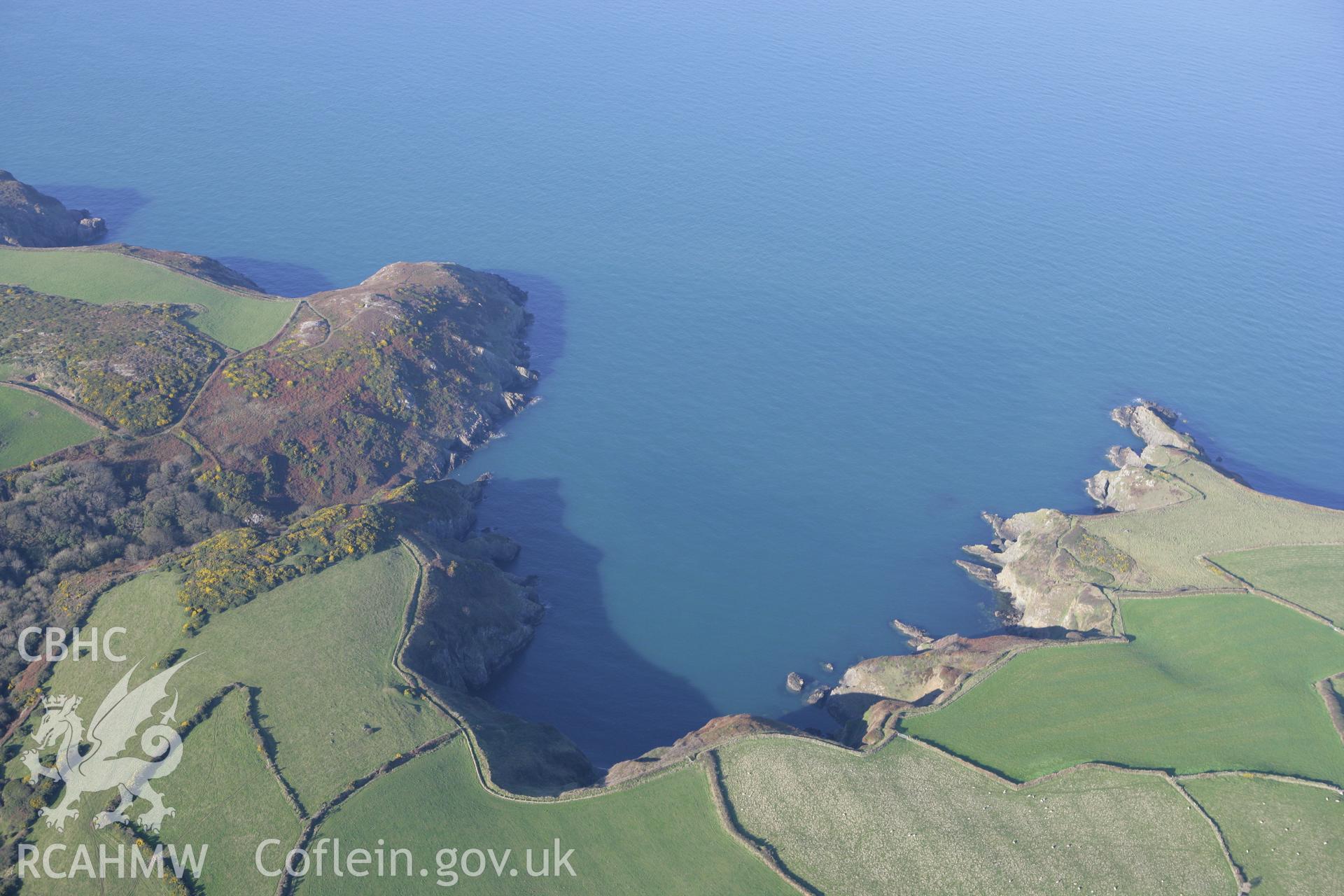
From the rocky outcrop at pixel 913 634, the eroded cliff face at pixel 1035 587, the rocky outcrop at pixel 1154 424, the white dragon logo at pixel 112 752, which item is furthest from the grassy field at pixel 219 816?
the rocky outcrop at pixel 1154 424

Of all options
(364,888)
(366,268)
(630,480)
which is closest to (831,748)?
(364,888)

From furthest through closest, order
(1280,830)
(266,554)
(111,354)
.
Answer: (111,354)
(266,554)
(1280,830)

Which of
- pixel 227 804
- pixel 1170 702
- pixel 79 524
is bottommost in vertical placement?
pixel 227 804

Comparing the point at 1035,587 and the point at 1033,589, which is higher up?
the point at 1035,587

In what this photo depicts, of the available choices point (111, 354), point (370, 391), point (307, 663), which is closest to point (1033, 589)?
point (307, 663)

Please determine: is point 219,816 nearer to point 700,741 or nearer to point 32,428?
point 700,741

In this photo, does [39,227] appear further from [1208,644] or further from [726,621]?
[1208,644]

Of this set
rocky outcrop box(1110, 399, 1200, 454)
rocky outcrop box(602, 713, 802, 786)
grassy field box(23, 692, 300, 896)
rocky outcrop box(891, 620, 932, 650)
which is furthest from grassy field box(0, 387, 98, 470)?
rocky outcrop box(1110, 399, 1200, 454)

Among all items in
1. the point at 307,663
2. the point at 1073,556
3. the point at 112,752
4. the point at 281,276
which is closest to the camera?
the point at 112,752
